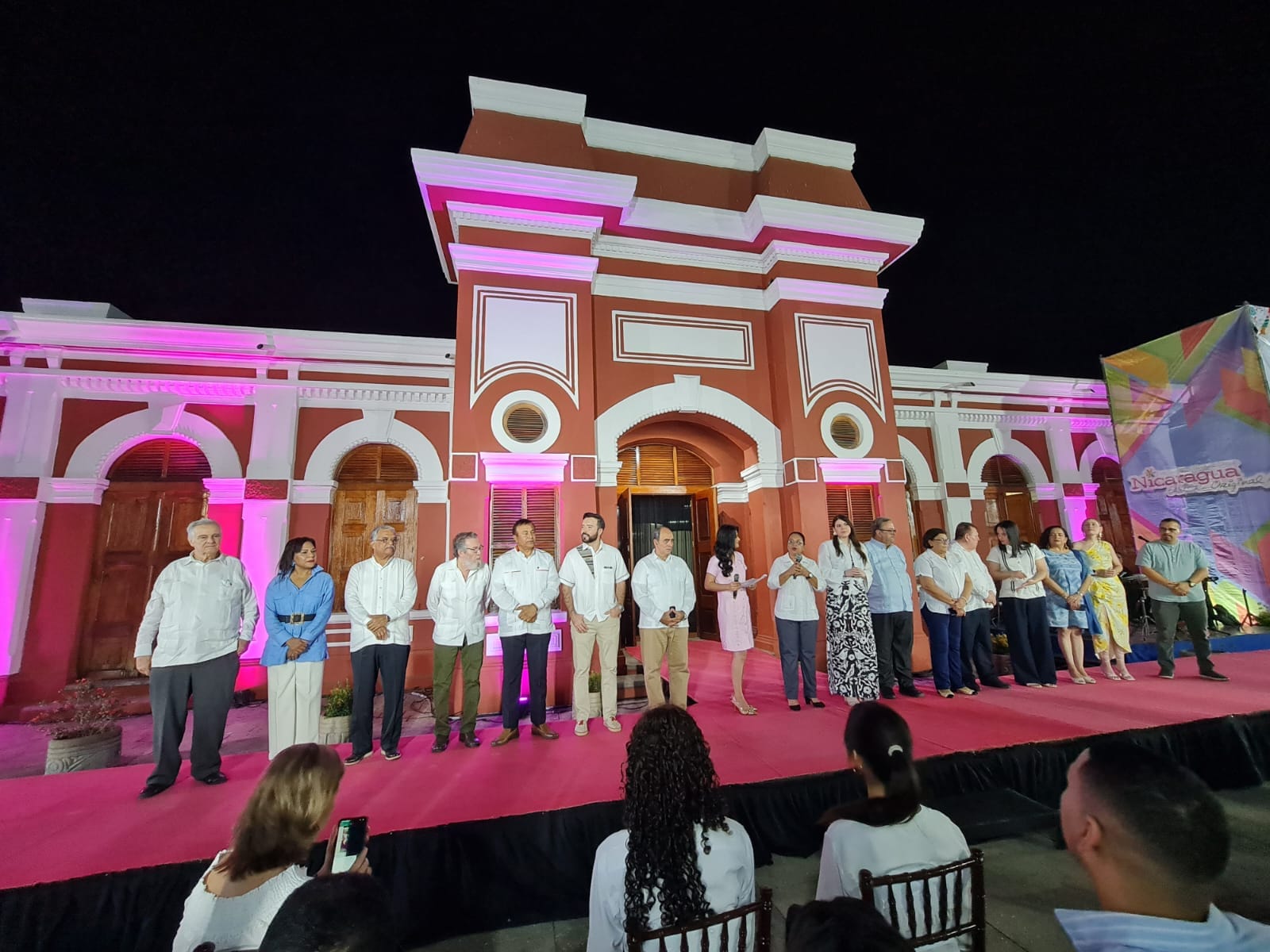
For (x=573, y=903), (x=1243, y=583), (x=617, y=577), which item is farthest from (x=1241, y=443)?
(x=573, y=903)

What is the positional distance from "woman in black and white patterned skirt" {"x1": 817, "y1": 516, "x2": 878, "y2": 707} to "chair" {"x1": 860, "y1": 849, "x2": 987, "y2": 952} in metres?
2.78

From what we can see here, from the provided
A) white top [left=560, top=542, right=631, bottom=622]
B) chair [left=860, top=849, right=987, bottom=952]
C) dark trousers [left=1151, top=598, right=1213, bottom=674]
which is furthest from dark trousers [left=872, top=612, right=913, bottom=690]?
chair [left=860, top=849, right=987, bottom=952]

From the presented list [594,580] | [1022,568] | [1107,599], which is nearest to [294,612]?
[594,580]

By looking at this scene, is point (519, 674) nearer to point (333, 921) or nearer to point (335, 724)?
Answer: point (335, 724)

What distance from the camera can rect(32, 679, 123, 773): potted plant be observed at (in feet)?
11.7

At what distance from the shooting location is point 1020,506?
29.0 feet

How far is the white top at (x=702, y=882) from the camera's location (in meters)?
1.43

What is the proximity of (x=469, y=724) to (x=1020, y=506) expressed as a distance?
9082 millimetres

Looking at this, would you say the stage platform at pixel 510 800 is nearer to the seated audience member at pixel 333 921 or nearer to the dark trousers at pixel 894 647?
the dark trousers at pixel 894 647

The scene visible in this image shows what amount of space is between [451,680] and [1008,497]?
8995mm

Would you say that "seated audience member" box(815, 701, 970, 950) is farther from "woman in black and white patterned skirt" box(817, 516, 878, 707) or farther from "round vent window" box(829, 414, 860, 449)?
"round vent window" box(829, 414, 860, 449)

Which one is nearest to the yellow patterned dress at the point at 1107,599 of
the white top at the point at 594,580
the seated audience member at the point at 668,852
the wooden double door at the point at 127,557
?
the white top at the point at 594,580

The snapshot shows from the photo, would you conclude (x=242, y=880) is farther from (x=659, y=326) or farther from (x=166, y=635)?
(x=659, y=326)

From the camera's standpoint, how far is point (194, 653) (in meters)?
3.20
